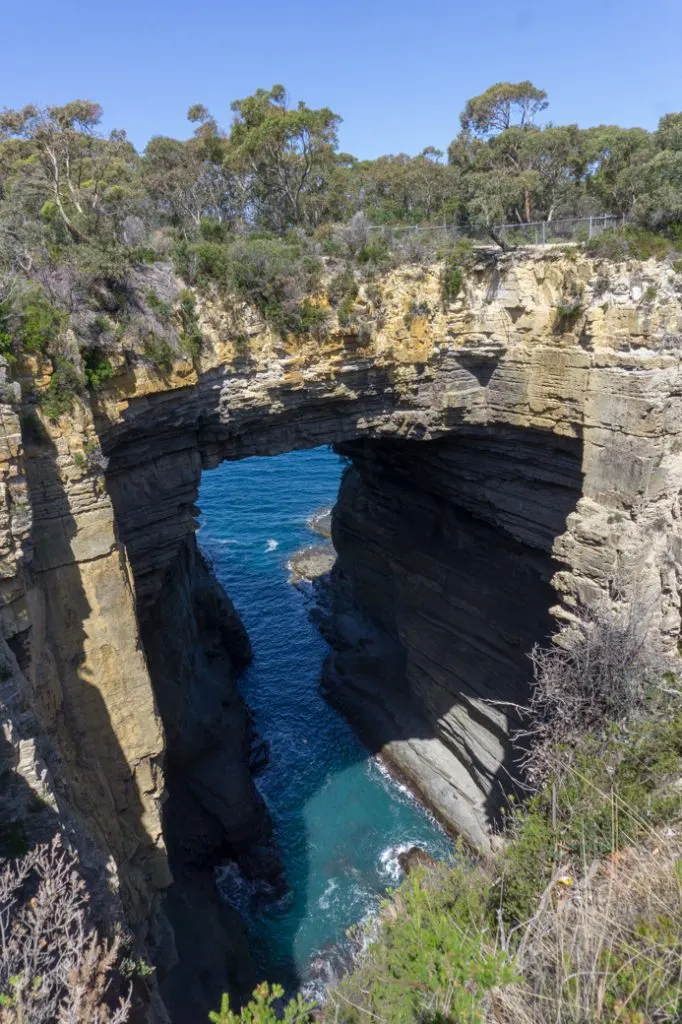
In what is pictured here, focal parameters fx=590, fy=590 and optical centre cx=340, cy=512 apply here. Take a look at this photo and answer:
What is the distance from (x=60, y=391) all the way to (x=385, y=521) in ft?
43.3

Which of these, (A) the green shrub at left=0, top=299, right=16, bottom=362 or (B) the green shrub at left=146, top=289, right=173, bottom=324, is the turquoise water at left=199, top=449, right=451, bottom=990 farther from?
(B) the green shrub at left=146, top=289, right=173, bottom=324

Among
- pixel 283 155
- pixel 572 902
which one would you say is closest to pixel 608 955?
pixel 572 902

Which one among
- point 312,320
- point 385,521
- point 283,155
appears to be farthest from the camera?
point 385,521

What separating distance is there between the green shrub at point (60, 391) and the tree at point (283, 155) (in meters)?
11.1

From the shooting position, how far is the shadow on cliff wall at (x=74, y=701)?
8672 mm

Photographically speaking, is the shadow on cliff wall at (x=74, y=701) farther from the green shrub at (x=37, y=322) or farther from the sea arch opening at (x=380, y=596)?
the sea arch opening at (x=380, y=596)

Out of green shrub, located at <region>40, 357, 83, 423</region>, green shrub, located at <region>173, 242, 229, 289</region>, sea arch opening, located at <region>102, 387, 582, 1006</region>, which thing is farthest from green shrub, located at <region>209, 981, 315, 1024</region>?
green shrub, located at <region>173, 242, 229, 289</region>

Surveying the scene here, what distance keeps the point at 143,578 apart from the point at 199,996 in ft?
30.7

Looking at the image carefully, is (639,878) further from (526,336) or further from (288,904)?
(288,904)

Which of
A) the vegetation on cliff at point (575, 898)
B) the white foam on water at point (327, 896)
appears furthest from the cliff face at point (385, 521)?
the vegetation on cliff at point (575, 898)

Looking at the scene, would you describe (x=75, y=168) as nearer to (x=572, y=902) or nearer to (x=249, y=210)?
(x=249, y=210)

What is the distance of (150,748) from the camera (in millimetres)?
10562

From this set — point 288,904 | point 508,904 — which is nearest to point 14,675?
point 508,904

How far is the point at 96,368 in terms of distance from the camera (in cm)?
1007
